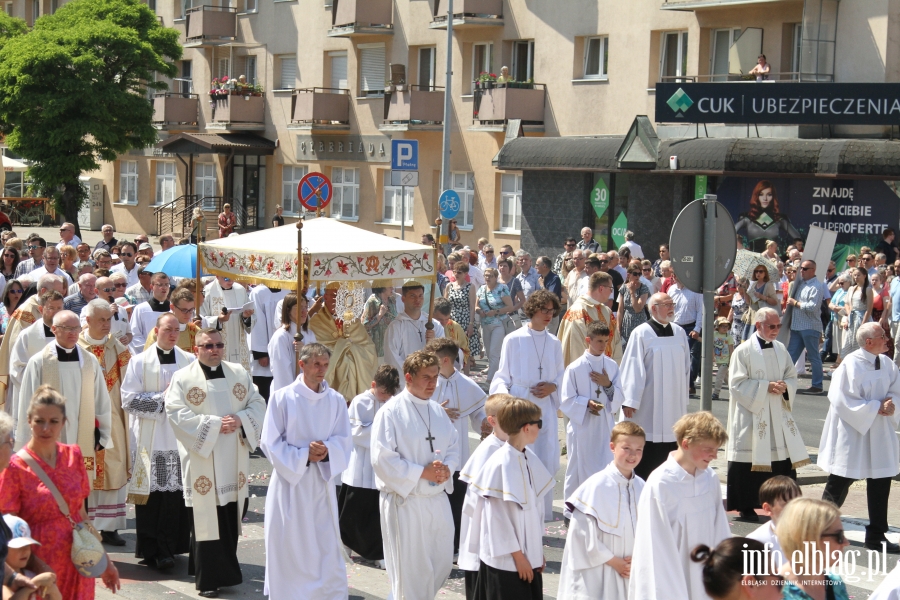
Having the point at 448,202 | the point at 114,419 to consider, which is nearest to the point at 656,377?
the point at 114,419

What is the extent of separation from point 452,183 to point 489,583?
95.9 feet

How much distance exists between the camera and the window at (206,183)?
145 feet

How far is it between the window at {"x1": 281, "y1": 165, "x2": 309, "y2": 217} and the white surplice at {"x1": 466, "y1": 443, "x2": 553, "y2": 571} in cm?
3408

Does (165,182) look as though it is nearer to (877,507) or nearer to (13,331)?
(13,331)

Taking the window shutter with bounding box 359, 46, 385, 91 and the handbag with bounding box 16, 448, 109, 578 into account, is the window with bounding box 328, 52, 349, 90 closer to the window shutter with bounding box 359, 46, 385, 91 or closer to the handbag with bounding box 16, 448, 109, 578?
the window shutter with bounding box 359, 46, 385, 91

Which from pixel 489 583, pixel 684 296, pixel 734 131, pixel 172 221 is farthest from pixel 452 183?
pixel 489 583

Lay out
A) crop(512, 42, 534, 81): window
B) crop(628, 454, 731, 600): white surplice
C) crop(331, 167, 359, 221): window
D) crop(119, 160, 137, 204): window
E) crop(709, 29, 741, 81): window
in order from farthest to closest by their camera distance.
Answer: crop(119, 160, 137, 204): window < crop(331, 167, 359, 221): window < crop(512, 42, 534, 81): window < crop(709, 29, 741, 81): window < crop(628, 454, 731, 600): white surplice

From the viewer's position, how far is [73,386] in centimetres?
929

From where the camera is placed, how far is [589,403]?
33.6 ft

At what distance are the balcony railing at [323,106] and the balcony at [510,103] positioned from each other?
22.2ft

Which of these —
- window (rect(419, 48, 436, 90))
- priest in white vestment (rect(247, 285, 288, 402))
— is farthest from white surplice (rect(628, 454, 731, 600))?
window (rect(419, 48, 436, 90))

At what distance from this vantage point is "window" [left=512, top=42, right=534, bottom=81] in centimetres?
3331

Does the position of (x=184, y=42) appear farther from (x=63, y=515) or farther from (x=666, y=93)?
(x=63, y=515)

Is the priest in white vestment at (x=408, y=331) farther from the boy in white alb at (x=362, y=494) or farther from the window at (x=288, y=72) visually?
the window at (x=288, y=72)
